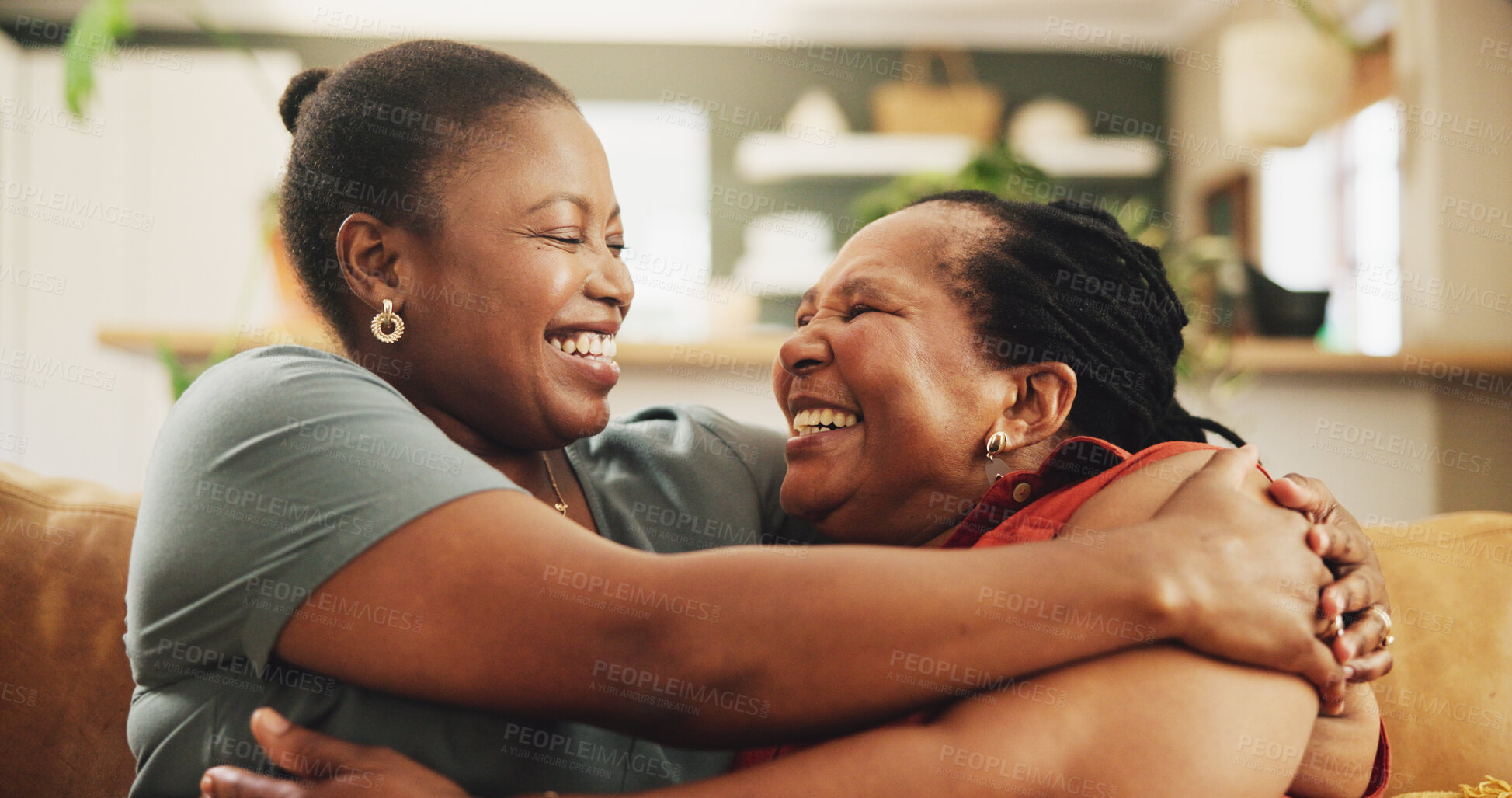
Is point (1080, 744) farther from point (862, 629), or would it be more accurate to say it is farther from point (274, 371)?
point (274, 371)

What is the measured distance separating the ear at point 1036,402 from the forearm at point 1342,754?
15.7 inches

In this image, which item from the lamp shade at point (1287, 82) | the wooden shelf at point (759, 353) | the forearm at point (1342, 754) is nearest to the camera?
the forearm at point (1342, 754)

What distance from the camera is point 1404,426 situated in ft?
11.8

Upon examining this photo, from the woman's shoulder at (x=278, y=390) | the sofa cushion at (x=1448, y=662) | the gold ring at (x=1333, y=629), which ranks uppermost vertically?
the woman's shoulder at (x=278, y=390)

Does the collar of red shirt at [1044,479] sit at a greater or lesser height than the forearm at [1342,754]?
greater

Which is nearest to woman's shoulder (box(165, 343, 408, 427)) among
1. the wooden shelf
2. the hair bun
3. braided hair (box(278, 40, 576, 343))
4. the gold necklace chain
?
braided hair (box(278, 40, 576, 343))

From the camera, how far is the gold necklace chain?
51.6 inches

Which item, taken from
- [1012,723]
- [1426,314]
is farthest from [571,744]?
[1426,314]

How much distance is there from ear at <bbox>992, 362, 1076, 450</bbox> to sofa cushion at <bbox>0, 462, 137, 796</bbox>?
1.15 metres

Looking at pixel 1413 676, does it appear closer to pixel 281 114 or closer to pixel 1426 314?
pixel 281 114

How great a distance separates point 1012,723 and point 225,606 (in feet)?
2.10

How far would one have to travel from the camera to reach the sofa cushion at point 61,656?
138cm

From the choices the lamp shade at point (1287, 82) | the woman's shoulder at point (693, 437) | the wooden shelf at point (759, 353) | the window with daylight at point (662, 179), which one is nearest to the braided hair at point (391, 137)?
the woman's shoulder at point (693, 437)

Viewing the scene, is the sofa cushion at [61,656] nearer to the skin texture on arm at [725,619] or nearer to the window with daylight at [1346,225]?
the skin texture on arm at [725,619]
